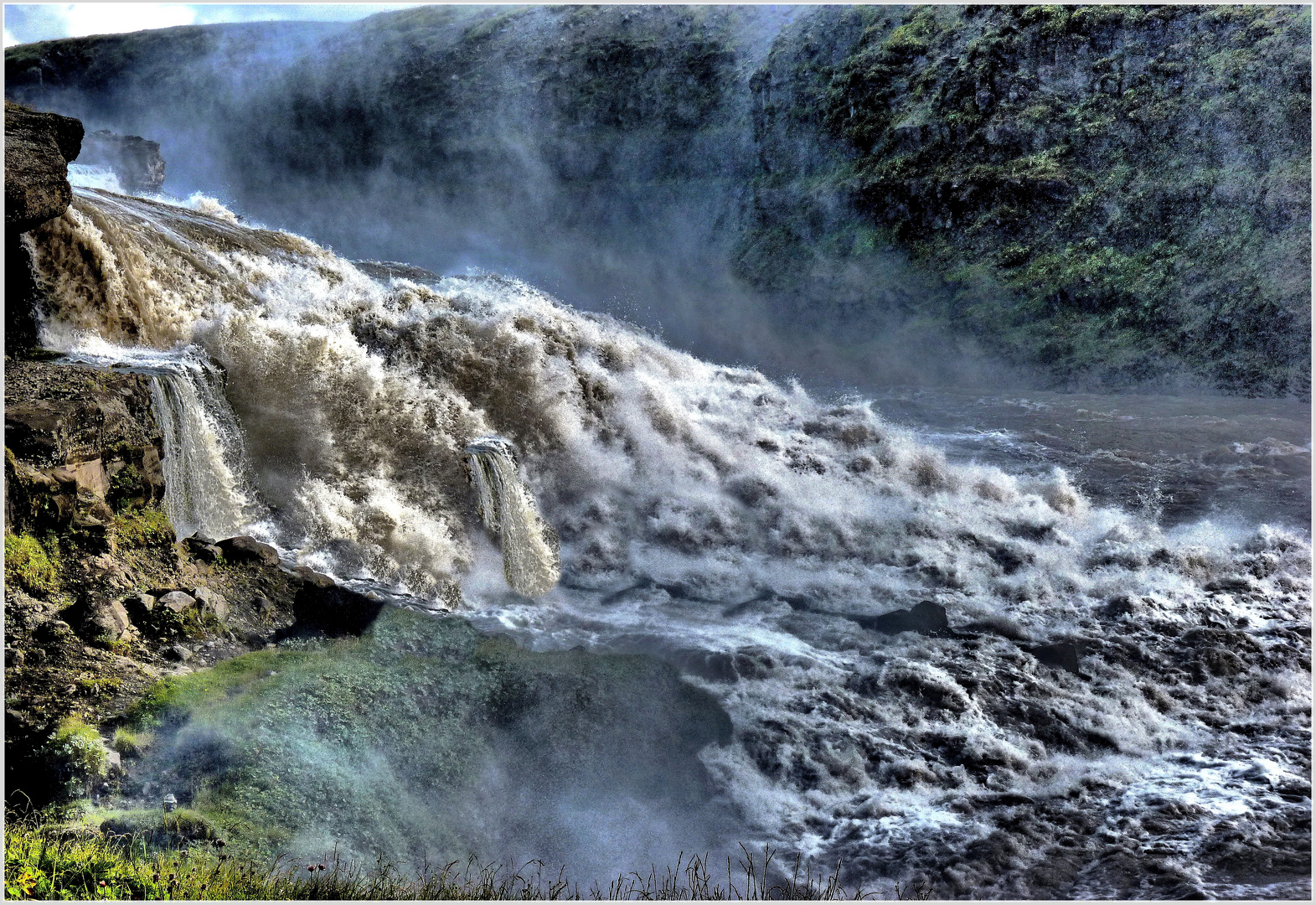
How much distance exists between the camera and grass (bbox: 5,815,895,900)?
3.32 meters

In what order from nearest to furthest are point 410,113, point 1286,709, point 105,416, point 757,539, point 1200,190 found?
point 105,416, point 1286,709, point 757,539, point 1200,190, point 410,113

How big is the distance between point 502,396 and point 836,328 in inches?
481

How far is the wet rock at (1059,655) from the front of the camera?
6223 mm

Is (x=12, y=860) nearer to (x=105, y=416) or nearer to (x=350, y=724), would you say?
(x=350, y=724)

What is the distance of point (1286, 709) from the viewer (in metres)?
5.78

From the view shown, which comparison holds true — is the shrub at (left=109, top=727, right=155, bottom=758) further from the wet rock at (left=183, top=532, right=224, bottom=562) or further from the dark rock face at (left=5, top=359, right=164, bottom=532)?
the wet rock at (left=183, top=532, right=224, bottom=562)

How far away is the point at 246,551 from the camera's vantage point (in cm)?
598

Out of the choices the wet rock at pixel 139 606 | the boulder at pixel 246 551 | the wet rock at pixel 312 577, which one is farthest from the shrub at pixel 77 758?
the wet rock at pixel 312 577

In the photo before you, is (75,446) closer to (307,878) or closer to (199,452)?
(199,452)

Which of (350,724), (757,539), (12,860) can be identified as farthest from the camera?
(757,539)

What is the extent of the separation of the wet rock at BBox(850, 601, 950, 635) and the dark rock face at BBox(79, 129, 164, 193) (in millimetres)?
17905

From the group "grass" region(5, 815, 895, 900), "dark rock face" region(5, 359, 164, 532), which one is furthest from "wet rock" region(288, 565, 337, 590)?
"grass" region(5, 815, 895, 900)

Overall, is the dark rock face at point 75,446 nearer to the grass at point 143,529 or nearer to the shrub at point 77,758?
the grass at point 143,529

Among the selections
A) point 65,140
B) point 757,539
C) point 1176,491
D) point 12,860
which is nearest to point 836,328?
point 1176,491
